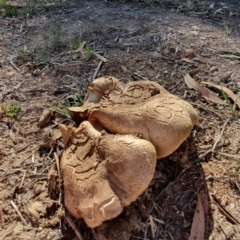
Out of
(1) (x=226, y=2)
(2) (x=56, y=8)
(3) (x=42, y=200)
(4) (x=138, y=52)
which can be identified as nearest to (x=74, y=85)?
(4) (x=138, y=52)

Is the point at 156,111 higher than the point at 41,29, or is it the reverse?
the point at 156,111

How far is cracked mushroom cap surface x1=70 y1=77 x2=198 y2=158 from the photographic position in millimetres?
1820

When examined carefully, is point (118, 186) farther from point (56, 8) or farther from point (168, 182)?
point (56, 8)

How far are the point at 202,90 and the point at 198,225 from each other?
108 centimetres

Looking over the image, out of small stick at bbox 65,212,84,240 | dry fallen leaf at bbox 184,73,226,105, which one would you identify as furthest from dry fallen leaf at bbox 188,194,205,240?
dry fallen leaf at bbox 184,73,226,105

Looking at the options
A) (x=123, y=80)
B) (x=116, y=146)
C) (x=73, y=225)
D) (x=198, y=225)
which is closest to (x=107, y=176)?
(x=116, y=146)

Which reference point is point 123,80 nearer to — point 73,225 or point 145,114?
point 145,114

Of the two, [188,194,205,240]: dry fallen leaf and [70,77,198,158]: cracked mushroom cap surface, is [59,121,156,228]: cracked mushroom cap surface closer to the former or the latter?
[70,77,198,158]: cracked mushroom cap surface

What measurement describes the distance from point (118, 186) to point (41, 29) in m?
2.43

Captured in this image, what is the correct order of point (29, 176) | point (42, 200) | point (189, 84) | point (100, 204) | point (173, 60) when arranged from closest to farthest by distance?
point (100, 204), point (42, 200), point (29, 176), point (189, 84), point (173, 60)

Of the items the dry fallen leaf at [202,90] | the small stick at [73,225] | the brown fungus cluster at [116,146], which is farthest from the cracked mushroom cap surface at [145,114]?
the dry fallen leaf at [202,90]

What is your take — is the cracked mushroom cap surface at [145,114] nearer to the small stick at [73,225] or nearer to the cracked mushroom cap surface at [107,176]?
the cracked mushroom cap surface at [107,176]

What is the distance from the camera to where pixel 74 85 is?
108 inches

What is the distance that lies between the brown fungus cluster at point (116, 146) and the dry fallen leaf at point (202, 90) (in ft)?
2.09
